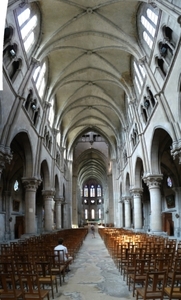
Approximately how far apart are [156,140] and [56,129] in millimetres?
14829

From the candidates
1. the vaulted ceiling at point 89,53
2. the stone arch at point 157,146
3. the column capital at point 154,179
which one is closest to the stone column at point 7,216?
the vaulted ceiling at point 89,53

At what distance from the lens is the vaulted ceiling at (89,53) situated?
68.7ft

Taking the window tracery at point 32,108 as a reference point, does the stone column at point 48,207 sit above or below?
below

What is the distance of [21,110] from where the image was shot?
793 inches

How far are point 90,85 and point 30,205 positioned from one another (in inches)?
671

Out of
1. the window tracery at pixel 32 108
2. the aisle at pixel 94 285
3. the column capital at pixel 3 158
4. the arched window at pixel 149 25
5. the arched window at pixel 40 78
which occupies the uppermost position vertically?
the arched window at pixel 149 25

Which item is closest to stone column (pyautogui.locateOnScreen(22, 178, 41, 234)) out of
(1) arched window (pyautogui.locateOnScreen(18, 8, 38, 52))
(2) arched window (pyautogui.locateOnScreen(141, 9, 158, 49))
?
(1) arched window (pyautogui.locateOnScreen(18, 8, 38, 52))

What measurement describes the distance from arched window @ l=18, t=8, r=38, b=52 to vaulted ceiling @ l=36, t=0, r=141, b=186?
956 millimetres

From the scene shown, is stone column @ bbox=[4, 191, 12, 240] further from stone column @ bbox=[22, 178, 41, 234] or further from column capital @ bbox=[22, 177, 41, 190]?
column capital @ bbox=[22, 177, 41, 190]

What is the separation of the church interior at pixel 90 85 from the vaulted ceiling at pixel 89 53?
0.08 meters

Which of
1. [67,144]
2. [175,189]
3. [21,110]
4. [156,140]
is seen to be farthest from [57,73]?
[67,144]

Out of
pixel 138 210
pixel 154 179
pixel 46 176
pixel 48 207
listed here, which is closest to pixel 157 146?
pixel 154 179

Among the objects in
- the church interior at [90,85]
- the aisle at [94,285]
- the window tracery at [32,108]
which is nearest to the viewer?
the aisle at [94,285]

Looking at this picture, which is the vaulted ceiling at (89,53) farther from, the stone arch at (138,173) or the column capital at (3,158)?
the column capital at (3,158)
